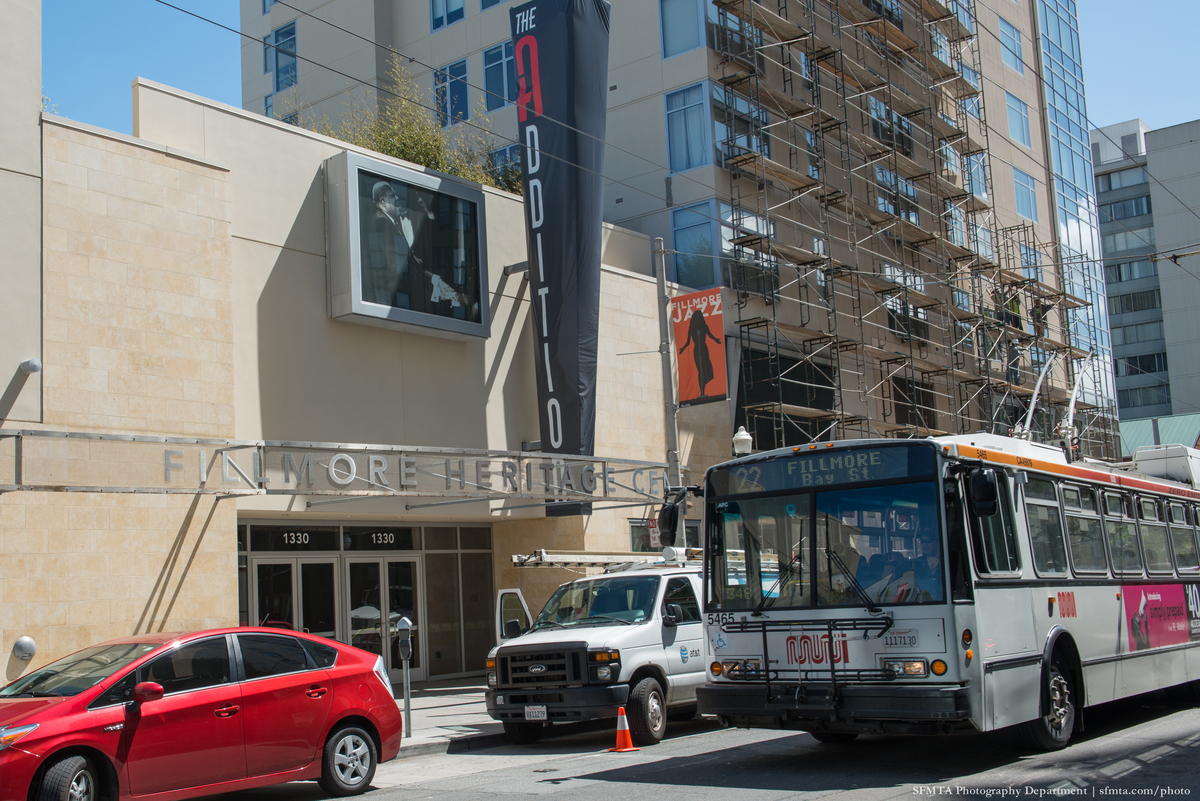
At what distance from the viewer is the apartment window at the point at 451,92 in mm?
33125

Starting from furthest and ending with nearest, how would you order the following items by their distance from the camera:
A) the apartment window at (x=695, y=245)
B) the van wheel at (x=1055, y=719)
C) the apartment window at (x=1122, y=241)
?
the apartment window at (x=1122, y=241), the apartment window at (x=695, y=245), the van wheel at (x=1055, y=719)

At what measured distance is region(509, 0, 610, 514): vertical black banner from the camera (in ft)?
69.9

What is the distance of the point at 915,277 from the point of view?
3581 centimetres

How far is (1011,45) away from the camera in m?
44.7

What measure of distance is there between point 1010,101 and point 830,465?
39126 millimetres

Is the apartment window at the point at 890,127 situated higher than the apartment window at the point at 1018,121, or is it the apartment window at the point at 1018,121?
the apartment window at the point at 1018,121

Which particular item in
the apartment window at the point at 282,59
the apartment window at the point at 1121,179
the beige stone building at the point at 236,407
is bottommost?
the beige stone building at the point at 236,407

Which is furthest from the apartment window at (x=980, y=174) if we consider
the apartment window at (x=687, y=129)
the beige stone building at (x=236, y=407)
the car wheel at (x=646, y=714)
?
the car wheel at (x=646, y=714)

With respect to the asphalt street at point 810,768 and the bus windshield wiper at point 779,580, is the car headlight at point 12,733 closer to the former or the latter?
the asphalt street at point 810,768

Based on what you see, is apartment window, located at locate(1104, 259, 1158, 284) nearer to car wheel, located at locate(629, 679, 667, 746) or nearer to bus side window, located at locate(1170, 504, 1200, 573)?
bus side window, located at locate(1170, 504, 1200, 573)

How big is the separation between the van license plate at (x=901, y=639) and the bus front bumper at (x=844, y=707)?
334mm

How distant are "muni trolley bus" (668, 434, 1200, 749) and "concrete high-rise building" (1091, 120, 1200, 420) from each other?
2775 inches

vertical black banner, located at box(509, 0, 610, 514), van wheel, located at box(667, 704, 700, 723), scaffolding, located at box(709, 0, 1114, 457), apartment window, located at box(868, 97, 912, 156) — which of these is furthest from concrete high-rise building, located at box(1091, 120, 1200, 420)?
van wheel, located at box(667, 704, 700, 723)

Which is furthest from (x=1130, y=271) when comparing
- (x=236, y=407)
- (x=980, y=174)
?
(x=236, y=407)
